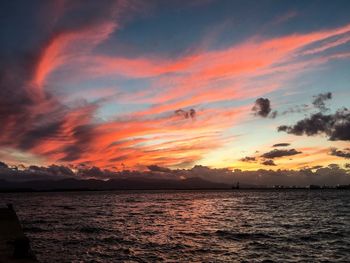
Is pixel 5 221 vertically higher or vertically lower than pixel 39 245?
higher

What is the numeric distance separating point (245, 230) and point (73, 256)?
2449 cm

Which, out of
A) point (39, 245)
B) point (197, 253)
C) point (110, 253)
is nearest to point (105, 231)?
point (39, 245)

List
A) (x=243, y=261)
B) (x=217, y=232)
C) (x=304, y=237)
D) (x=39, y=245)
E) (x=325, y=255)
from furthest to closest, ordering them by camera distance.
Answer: (x=217, y=232), (x=304, y=237), (x=39, y=245), (x=325, y=255), (x=243, y=261)

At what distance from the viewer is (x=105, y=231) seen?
1786 inches

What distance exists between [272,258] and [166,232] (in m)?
18.1

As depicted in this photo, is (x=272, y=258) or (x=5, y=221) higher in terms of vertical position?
(x=5, y=221)

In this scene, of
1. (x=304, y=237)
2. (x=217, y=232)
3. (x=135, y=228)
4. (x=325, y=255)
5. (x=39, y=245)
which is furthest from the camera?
(x=135, y=228)

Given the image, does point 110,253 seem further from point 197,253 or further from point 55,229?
point 55,229

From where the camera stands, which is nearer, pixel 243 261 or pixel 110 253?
pixel 243 261

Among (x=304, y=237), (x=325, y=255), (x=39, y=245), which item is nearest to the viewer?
(x=325, y=255)

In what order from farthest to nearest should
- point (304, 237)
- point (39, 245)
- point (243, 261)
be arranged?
point (304, 237)
point (39, 245)
point (243, 261)

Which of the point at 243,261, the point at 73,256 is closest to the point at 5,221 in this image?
the point at 73,256

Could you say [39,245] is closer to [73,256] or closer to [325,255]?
[73,256]

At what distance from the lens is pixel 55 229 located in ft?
153
